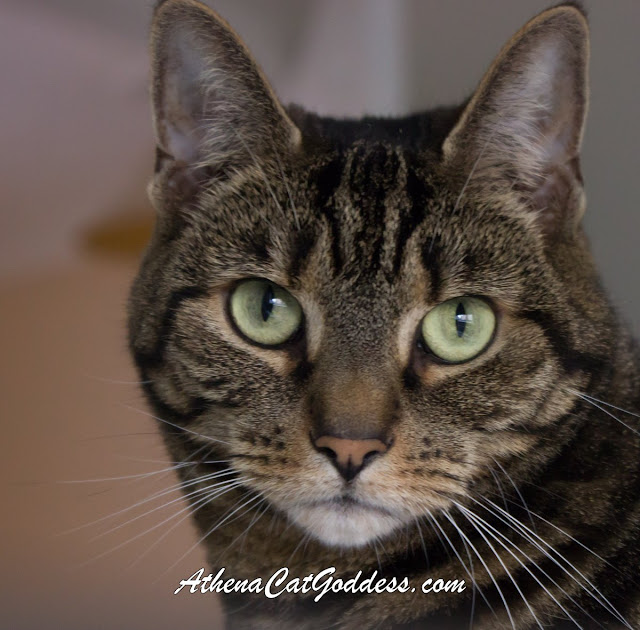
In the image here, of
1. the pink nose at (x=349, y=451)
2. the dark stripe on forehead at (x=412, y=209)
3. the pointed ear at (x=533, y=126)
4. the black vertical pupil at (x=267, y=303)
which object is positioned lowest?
the pink nose at (x=349, y=451)

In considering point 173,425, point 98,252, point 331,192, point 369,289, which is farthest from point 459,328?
point 98,252

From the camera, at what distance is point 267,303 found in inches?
36.8

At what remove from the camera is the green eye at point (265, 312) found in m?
0.92

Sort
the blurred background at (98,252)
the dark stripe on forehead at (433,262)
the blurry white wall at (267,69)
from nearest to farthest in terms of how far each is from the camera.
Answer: the dark stripe on forehead at (433,262) → the blurred background at (98,252) → the blurry white wall at (267,69)

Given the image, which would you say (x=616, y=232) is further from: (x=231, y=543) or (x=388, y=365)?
(x=231, y=543)

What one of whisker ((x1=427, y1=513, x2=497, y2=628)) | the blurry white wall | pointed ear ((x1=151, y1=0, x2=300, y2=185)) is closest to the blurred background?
the blurry white wall

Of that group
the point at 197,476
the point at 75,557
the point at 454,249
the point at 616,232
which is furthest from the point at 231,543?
the point at 616,232

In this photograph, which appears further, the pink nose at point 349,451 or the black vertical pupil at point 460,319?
the black vertical pupil at point 460,319

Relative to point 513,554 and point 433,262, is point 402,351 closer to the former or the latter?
point 433,262

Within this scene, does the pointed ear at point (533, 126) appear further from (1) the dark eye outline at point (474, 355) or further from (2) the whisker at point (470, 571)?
(2) the whisker at point (470, 571)

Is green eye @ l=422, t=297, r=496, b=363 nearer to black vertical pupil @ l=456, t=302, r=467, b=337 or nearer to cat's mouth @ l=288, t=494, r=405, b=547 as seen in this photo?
black vertical pupil @ l=456, t=302, r=467, b=337

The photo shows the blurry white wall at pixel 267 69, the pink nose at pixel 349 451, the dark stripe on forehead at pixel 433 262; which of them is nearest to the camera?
the pink nose at pixel 349 451

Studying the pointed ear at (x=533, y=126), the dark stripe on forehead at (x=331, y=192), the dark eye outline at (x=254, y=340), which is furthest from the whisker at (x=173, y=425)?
the pointed ear at (x=533, y=126)

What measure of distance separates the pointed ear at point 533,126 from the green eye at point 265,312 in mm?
272
